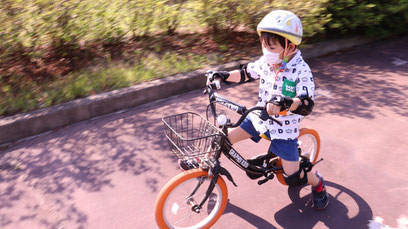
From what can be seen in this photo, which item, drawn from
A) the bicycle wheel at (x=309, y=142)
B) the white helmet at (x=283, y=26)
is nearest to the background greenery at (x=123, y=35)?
the bicycle wheel at (x=309, y=142)

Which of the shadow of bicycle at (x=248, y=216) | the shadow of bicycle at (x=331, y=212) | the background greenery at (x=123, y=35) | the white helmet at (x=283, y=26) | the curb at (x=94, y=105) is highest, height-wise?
the white helmet at (x=283, y=26)

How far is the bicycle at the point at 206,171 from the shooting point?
2387mm

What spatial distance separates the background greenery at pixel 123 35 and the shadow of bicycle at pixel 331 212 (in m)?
3.09

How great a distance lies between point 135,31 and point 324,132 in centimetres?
374

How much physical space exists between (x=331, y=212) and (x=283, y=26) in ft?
5.75

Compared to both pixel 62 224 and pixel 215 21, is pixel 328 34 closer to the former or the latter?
pixel 215 21

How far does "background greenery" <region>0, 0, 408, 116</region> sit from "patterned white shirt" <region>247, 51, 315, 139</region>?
2.84 metres

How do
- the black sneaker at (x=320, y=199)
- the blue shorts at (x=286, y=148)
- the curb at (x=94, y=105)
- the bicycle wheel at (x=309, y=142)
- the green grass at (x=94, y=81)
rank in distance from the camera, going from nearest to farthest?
1. the blue shorts at (x=286, y=148)
2. the black sneaker at (x=320, y=199)
3. the bicycle wheel at (x=309, y=142)
4. the curb at (x=94, y=105)
5. the green grass at (x=94, y=81)

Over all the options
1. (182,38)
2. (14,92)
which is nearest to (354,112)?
(182,38)

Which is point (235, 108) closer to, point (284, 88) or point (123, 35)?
point (284, 88)

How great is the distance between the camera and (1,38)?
4531 millimetres

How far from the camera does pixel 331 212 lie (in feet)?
9.92

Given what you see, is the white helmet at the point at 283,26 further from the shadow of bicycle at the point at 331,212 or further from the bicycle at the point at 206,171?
the shadow of bicycle at the point at 331,212

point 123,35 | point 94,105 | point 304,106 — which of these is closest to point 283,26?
point 304,106
